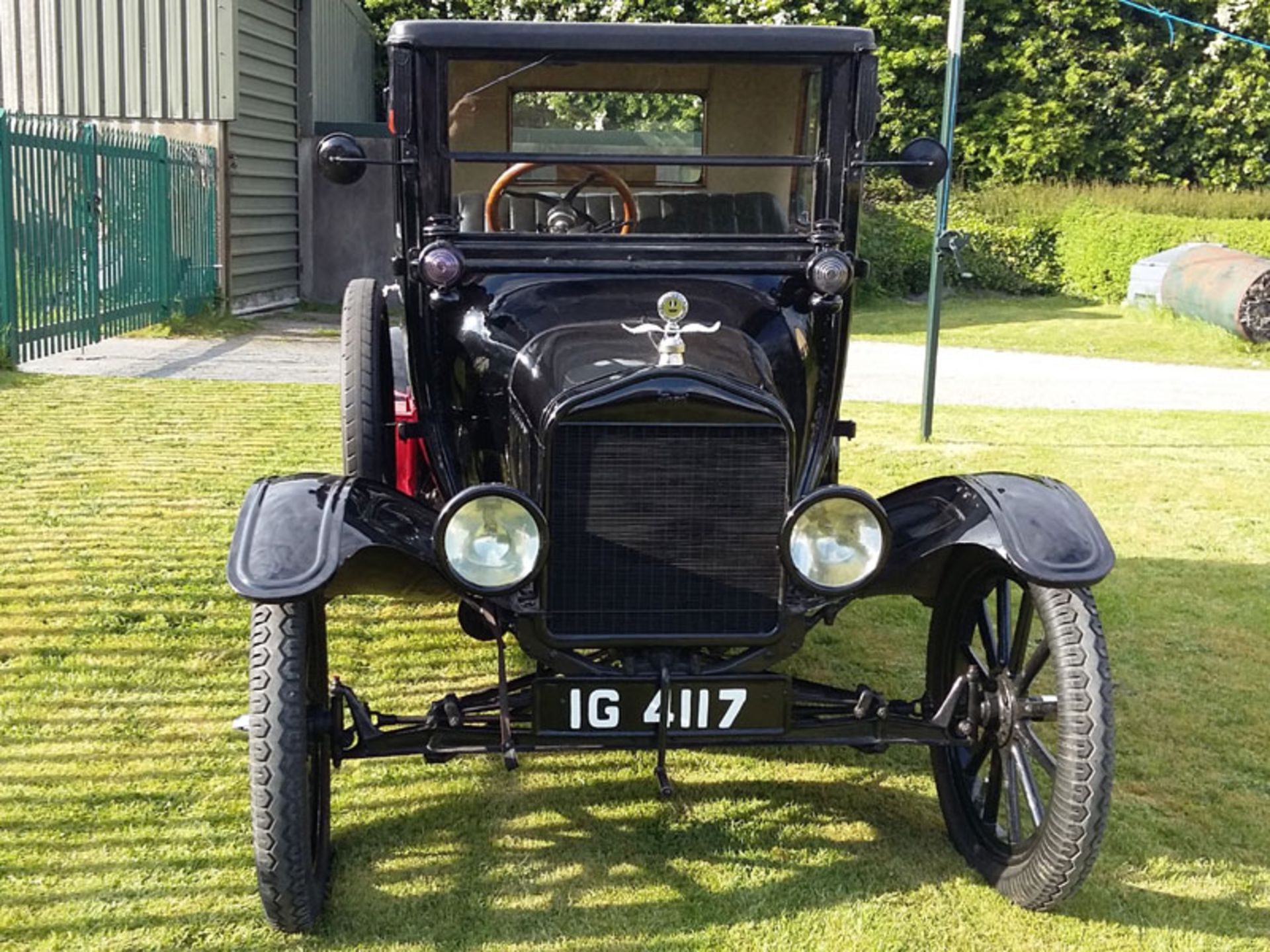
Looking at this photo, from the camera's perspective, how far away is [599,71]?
360 centimetres

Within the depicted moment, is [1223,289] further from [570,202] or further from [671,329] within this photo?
[671,329]

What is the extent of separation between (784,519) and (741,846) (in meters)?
0.90

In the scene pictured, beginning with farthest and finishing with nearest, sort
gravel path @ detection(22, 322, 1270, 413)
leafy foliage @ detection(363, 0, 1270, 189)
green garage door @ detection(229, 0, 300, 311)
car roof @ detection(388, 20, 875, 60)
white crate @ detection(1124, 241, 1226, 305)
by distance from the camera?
leafy foliage @ detection(363, 0, 1270, 189) → white crate @ detection(1124, 241, 1226, 305) → green garage door @ detection(229, 0, 300, 311) → gravel path @ detection(22, 322, 1270, 413) → car roof @ detection(388, 20, 875, 60)

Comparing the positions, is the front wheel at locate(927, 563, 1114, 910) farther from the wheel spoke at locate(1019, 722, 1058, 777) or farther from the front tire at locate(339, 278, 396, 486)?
the front tire at locate(339, 278, 396, 486)

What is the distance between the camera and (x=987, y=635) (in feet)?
10.4

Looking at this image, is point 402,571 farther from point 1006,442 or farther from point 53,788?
point 1006,442

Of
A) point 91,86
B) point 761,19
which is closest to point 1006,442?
point 91,86

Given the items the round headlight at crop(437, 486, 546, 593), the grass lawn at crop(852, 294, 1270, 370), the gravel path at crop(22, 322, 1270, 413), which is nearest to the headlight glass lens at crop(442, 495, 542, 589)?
the round headlight at crop(437, 486, 546, 593)

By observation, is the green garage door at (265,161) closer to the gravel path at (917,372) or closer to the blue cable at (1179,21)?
the gravel path at (917,372)

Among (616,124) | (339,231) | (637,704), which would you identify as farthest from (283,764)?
(339,231)

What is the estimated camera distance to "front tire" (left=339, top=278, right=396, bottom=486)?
3977mm

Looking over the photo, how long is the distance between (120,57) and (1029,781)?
11938mm

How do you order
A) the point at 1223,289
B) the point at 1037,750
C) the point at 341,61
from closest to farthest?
the point at 1037,750
the point at 1223,289
the point at 341,61

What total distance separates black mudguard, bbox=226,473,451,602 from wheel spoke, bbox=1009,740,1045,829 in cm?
136
